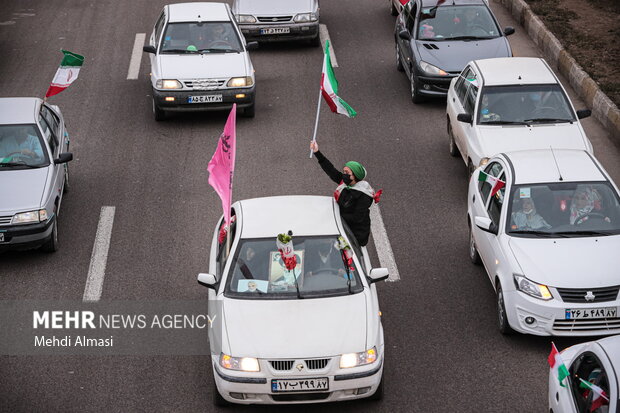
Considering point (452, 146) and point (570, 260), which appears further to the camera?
point (452, 146)

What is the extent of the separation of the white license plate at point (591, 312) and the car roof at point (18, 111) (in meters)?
8.21

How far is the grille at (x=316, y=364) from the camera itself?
9414mm

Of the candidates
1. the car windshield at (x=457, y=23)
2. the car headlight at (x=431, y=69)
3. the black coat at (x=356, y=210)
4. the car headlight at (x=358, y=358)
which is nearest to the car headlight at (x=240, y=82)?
the car headlight at (x=431, y=69)

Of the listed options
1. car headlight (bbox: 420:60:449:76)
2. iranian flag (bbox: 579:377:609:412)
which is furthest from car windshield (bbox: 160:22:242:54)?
iranian flag (bbox: 579:377:609:412)

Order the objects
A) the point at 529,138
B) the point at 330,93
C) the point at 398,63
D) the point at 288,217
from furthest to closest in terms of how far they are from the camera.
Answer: the point at 398,63 < the point at 529,138 < the point at 330,93 < the point at 288,217

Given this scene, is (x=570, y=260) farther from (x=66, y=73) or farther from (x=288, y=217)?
(x=66, y=73)

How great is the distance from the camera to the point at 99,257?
13.6 meters

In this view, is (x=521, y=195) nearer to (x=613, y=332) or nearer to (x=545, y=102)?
(x=613, y=332)

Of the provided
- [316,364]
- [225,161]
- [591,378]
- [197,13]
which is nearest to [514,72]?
[225,161]

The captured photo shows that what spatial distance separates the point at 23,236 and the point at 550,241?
668 cm

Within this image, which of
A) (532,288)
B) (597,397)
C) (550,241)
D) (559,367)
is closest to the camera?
(597,397)

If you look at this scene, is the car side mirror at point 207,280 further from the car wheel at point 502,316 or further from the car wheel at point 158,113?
the car wheel at point 158,113

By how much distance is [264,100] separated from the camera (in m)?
19.8

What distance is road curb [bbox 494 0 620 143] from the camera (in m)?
17.9
